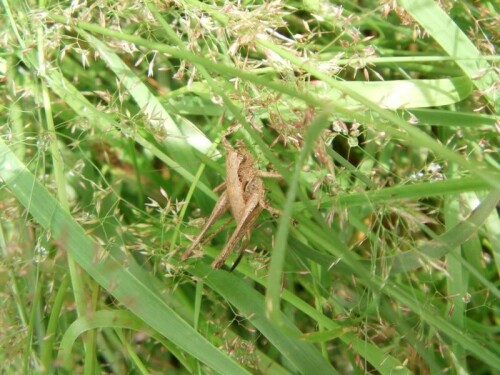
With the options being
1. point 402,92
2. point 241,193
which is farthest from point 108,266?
point 402,92

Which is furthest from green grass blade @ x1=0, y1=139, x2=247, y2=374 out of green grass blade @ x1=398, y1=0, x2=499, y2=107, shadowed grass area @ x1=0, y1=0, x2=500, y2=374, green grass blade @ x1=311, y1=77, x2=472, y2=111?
green grass blade @ x1=398, y1=0, x2=499, y2=107

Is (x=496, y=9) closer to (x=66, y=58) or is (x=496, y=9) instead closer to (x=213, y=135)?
(x=213, y=135)

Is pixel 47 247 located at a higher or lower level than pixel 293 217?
lower

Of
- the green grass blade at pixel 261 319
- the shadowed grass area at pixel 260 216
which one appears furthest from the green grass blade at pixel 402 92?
the green grass blade at pixel 261 319

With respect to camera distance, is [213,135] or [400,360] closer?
[400,360]

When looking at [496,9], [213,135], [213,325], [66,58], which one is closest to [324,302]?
[213,325]

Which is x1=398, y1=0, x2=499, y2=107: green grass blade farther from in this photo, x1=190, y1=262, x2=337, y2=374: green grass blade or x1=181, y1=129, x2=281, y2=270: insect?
x1=190, y1=262, x2=337, y2=374: green grass blade

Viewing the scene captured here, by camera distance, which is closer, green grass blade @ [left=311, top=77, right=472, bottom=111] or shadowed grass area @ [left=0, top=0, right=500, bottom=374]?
shadowed grass area @ [left=0, top=0, right=500, bottom=374]

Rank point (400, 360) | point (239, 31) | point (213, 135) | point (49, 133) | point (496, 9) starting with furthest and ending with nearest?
point (213, 135)
point (496, 9)
point (400, 360)
point (49, 133)
point (239, 31)
